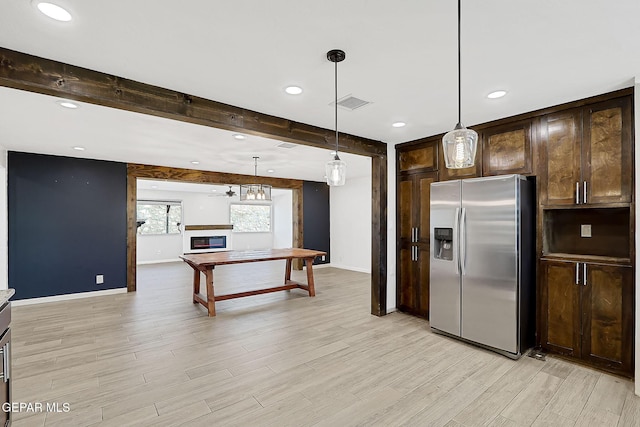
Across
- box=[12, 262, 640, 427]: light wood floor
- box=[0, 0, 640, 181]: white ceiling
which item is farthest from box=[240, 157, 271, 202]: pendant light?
box=[0, 0, 640, 181]: white ceiling

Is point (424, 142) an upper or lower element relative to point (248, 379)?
upper

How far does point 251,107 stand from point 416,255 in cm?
275

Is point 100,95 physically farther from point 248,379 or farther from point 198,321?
point 198,321

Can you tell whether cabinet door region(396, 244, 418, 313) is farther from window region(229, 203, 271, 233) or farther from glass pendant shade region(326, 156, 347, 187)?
window region(229, 203, 271, 233)

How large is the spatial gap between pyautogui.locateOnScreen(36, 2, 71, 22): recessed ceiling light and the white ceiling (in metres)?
0.04

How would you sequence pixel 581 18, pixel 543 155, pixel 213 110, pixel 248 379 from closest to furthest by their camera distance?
pixel 581 18 → pixel 248 379 → pixel 213 110 → pixel 543 155

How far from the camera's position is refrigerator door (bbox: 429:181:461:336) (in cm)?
345

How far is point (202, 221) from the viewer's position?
11.1 meters

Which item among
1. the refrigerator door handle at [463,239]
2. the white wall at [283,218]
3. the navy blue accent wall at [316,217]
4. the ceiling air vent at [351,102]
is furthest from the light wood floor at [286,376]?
the white wall at [283,218]

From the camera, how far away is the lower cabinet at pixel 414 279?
13.5 ft

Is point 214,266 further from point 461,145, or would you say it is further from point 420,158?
point 461,145

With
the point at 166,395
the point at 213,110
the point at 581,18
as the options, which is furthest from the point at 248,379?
the point at 581,18

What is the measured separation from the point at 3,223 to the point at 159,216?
565 centimetres

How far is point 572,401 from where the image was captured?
2340 millimetres
